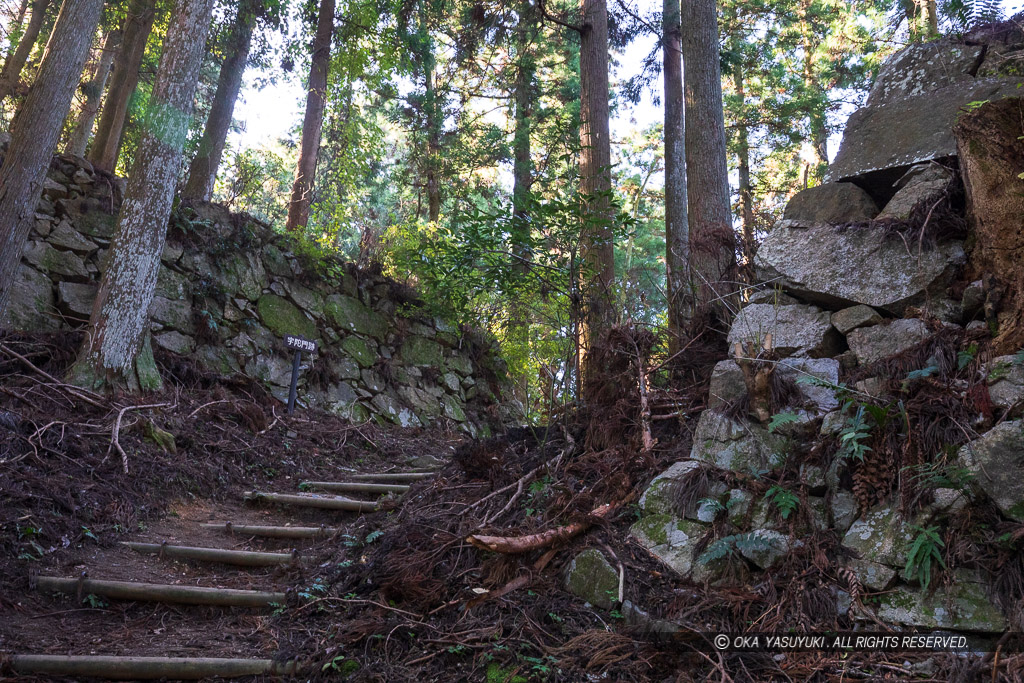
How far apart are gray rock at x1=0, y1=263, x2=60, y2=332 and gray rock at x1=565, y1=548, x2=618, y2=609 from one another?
5630 millimetres

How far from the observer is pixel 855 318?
3.63 meters

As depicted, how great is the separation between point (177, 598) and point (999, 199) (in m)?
4.94

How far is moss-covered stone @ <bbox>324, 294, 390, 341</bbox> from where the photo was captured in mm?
9000

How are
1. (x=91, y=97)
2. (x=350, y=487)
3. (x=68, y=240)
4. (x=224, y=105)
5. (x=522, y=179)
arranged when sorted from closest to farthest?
(x=350, y=487)
(x=68, y=240)
(x=224, y=105)
(x=91, y=97)
(x=522, y=179)

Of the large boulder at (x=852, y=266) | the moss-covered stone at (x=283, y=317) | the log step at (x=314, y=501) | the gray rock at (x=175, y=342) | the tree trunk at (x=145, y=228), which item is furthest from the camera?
the moss-covered stone at (x=283, y=317)

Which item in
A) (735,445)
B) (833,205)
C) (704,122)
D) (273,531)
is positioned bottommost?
(273,531)

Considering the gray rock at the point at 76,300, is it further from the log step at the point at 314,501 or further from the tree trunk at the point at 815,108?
the tree trunk at the point at 815,108

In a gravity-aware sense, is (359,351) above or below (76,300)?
above

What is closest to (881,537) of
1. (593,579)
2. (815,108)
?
(593,579)

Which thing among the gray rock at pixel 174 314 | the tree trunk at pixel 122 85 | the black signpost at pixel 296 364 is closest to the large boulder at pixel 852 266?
the black signpost at pixel 296 364

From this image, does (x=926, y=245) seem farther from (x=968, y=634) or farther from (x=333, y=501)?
(x=333, y=501)

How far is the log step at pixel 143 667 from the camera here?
105 inches

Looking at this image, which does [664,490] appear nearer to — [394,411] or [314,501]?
[314,501]

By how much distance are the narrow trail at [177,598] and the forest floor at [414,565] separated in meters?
0.02
